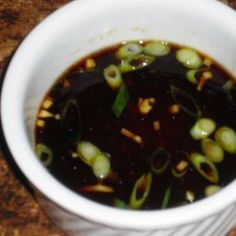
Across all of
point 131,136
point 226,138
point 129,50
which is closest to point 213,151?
point 226,138

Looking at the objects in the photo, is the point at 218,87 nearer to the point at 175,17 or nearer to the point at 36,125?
the point at 175,17

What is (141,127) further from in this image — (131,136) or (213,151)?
(213,151)

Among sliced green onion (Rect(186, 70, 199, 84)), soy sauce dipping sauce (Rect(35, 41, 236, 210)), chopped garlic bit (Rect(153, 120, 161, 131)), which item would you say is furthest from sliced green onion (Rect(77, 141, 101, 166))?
sliced green onion (Rect(186, 70, 199, 84))

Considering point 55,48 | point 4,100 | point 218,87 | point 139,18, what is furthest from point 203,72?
point 4,100

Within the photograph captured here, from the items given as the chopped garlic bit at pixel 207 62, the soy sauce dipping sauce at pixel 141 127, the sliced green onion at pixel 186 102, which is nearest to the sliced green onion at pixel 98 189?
the soy sauce dipping sauce at pixel 141 127

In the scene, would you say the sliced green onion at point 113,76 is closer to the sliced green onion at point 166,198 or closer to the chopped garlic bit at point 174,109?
the chopped garlic bit at point 174,109

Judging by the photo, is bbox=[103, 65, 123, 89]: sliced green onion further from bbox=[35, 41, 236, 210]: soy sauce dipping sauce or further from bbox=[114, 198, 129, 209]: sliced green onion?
bbox=[114, 198, 129, 209]: sliced green onion

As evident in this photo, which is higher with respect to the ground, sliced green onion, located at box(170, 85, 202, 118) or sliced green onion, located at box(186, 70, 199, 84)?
sliced green onion, located at box(186, 70, 199, 84)
